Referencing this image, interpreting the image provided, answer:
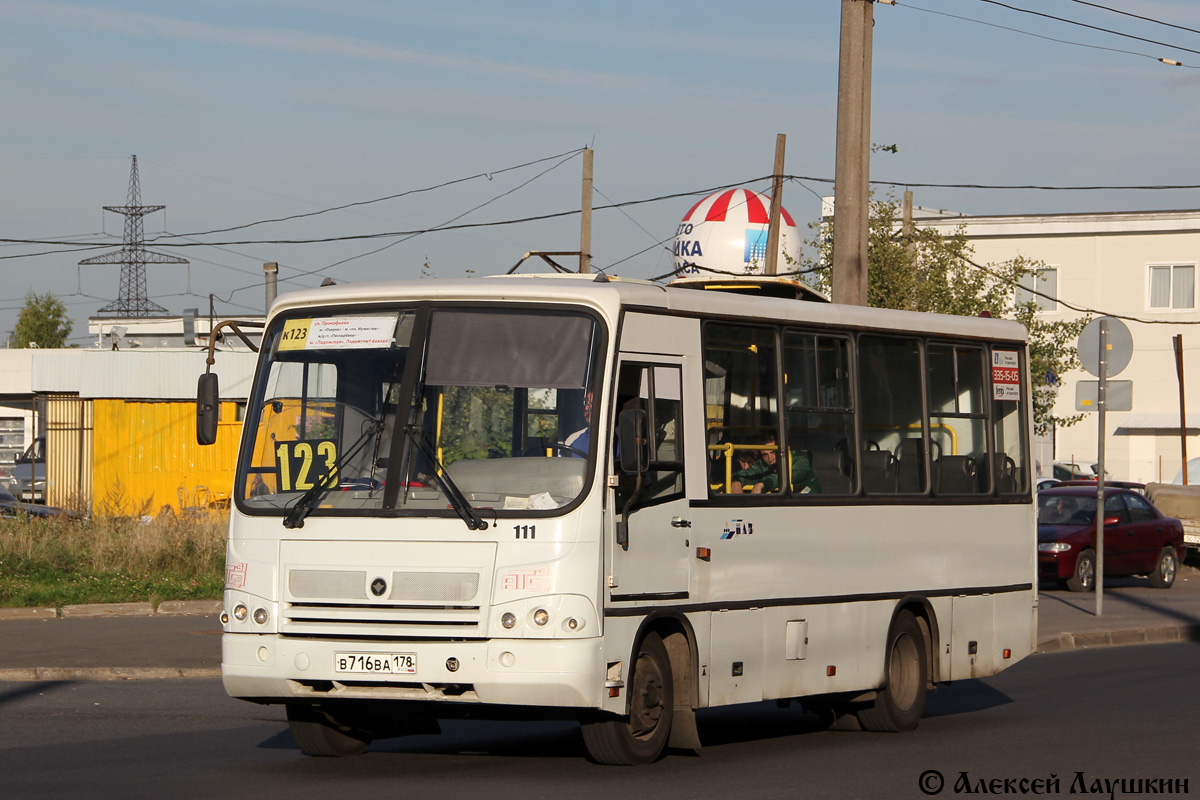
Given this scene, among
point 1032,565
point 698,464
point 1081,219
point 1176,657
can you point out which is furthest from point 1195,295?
point 698,464

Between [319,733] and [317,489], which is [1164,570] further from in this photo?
[317,489]

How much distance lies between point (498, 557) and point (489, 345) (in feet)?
4.03

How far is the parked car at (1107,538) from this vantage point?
24.8m

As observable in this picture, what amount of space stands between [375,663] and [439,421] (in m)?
1.36

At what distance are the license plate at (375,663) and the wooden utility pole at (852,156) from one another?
1047 cm

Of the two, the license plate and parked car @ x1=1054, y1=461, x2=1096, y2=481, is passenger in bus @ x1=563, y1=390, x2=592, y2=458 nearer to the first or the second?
the license plate

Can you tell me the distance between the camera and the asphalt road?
28.3ft

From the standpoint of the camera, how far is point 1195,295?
56438 mm

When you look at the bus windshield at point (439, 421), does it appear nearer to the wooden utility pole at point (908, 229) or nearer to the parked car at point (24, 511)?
the parked car at point (24, 511)

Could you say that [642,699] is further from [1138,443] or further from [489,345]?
[1138,443]

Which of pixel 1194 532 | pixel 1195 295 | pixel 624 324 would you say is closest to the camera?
pixel 624 324

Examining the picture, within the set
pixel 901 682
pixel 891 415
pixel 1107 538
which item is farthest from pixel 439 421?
pixel 1107 538

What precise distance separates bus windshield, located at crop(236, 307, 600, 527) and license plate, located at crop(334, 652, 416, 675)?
0.78 metres

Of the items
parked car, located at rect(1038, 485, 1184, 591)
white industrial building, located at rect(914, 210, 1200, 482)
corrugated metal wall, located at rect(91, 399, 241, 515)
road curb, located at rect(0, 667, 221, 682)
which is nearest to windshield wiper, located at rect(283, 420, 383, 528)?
road curb, located at rect(0, 667, 221, 682)
